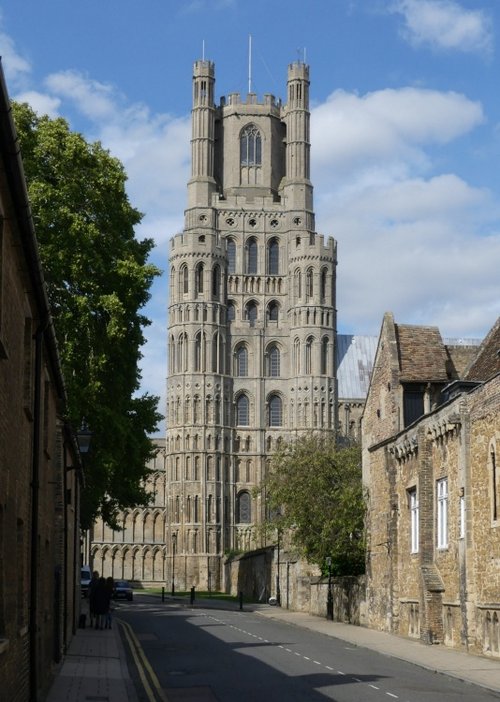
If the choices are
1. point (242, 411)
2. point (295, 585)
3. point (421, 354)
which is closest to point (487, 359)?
point (421, 354)

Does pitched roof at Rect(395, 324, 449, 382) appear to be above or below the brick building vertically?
above

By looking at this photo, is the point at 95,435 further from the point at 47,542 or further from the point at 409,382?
the point at 47,542

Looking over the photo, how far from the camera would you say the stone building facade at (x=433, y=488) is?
85.5 feet

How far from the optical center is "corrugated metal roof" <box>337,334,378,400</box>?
127625 millimetres

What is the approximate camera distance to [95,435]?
3497cm

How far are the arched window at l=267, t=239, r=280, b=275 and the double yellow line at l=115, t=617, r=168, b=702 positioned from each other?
85250 millimetres

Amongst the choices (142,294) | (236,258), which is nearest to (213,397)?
(236,258)

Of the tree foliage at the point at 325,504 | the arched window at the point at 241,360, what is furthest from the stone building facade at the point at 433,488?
the arched window at the point at 241,360

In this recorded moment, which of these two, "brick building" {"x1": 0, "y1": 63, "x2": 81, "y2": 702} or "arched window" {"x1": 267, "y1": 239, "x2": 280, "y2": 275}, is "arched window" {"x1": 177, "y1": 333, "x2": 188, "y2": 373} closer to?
"arched window" {"x1": 267, "y1": 239, "x2": 280, "y2": 275}

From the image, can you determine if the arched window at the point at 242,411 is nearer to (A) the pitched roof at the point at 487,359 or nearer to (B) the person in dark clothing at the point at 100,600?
(B) the person in dark clothing at the point at 100,600

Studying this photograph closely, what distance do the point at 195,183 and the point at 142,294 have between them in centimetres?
8283

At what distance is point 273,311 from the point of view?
117062mm

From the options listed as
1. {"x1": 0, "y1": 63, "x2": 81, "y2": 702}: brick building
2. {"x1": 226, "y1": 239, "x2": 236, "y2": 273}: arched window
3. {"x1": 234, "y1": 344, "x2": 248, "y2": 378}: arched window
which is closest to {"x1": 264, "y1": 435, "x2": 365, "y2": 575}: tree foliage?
{"x1": 0, "y1": 63, "x2": 81, "y2": 702}: brick building

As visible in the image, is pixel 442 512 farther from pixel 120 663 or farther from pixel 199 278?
pixel 199 278
